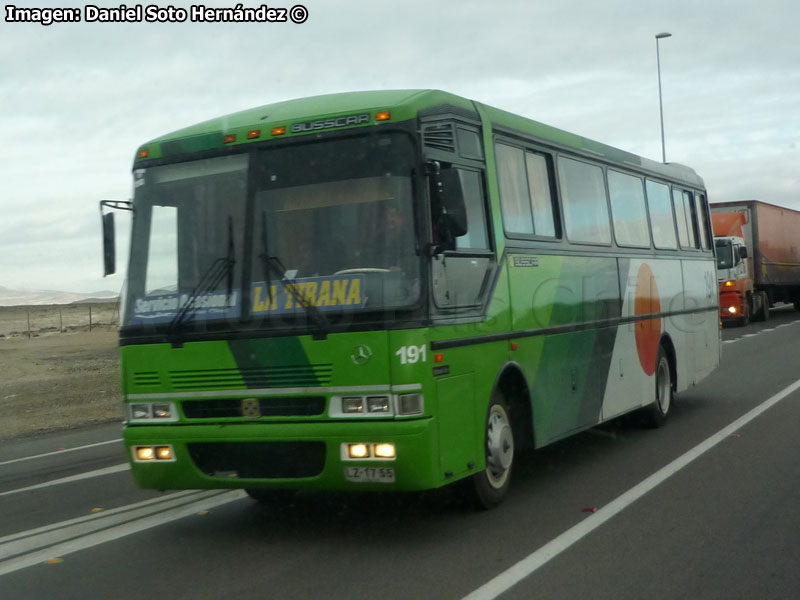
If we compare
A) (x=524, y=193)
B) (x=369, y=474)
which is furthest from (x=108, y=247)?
(x=524, y=193)

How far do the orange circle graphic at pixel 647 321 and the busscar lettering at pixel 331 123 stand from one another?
5.19 meters

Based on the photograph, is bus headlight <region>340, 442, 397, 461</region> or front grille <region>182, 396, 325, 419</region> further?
front grille <region>182, 396, 325, 419</region>

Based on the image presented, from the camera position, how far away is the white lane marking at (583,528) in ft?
19.3

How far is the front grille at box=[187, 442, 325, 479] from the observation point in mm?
7156

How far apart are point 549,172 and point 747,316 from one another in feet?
91.0

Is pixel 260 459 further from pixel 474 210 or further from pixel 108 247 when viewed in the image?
pixel 474 210

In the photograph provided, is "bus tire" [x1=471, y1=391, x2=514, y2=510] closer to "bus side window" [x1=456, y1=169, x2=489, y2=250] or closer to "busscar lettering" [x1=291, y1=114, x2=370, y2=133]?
"bus side window" [x1=456, y1=169, x2=489, y2=250]

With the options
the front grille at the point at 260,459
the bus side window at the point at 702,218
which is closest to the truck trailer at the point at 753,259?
the bus side window at the point at 702,218

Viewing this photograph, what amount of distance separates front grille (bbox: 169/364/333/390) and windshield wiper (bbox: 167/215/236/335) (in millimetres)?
339

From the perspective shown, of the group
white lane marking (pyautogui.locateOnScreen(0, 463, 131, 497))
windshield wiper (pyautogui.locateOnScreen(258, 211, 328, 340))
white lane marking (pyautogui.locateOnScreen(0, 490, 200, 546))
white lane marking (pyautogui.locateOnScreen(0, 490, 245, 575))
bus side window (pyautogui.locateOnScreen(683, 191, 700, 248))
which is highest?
bus side window (pyautogui.locateOnScreen(683, 191, 700, 248))

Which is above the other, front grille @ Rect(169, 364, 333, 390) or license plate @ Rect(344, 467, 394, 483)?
front grille @ Rect(169, 364, 333, 390)

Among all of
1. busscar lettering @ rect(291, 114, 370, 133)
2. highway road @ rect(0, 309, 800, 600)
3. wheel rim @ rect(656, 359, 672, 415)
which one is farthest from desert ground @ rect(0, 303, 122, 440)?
busscar lettering @ rect(291, 114, 370, 133)

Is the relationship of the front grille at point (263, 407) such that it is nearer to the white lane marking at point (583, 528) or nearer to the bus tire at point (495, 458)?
the bus tire at point (495, 458)

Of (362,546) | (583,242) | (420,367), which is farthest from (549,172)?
(362,546)
